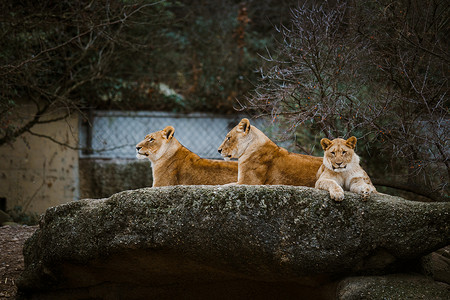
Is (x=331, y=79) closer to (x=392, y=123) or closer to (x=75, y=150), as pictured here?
(x=392, y=123)

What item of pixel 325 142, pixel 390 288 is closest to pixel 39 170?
pixel 325 142

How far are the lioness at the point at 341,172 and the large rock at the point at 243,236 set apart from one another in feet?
0.32

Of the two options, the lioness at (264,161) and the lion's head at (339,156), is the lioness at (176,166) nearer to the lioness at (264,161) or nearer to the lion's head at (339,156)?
the lioness at (264,161)

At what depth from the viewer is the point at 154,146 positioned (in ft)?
19.8

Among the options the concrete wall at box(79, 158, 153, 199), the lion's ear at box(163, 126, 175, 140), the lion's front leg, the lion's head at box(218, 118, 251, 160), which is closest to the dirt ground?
the lion's ear at box(163, 126, 175, 140)

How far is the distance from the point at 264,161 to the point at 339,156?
99cm

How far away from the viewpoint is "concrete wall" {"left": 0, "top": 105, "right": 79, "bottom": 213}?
416 inches

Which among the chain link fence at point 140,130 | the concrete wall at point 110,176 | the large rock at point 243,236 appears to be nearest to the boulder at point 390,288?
the large rock at point 243,236

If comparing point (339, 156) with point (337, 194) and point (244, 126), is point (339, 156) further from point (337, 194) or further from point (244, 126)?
point (244, 126)

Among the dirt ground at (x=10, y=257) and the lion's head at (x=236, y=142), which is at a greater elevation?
the lion's head at (x=236, y=142)

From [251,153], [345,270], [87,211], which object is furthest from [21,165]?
[345,270]

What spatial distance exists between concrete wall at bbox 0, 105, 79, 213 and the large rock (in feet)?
17.7

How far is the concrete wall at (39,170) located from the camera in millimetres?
10562

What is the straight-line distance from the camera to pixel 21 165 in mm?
10680
